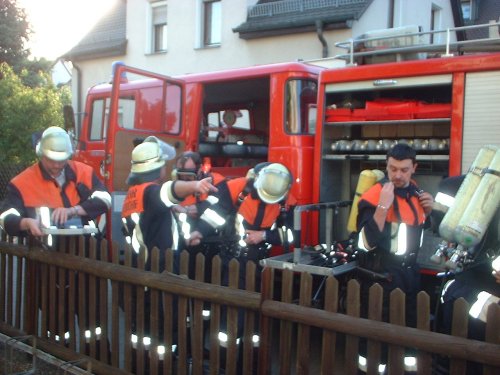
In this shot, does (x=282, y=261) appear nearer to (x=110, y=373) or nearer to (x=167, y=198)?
(x=167, y=198)

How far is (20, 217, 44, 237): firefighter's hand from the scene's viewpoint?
3688 millimetres

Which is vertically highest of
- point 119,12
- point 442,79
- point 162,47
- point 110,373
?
point 119,12

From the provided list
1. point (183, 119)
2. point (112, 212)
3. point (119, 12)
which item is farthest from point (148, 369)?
point (119, 12)

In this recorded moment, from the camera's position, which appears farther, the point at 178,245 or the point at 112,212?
the point at 112,212

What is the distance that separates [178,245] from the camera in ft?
13.8

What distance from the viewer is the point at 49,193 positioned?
4004 mm

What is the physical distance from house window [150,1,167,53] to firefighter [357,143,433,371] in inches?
496

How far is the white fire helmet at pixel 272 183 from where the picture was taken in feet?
13.4

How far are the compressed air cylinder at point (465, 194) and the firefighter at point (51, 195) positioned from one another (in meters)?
2.38

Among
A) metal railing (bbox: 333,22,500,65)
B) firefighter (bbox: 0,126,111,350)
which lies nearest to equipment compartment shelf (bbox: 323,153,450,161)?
metal railing (bbox: 333,22,500,65)

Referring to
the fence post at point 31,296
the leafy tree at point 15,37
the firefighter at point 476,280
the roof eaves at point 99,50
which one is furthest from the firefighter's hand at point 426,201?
the leafy tree at point 15,37

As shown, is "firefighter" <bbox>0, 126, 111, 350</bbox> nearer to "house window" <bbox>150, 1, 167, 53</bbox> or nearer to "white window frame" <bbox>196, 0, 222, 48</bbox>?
"white window frame" <bbox>196, 0, 222, 48</bbox>

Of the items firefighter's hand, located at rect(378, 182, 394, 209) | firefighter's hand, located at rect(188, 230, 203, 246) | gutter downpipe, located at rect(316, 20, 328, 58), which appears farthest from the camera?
gutter downpipe, located at rect(316, 20, 328, 58)

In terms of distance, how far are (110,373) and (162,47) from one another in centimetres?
1286
